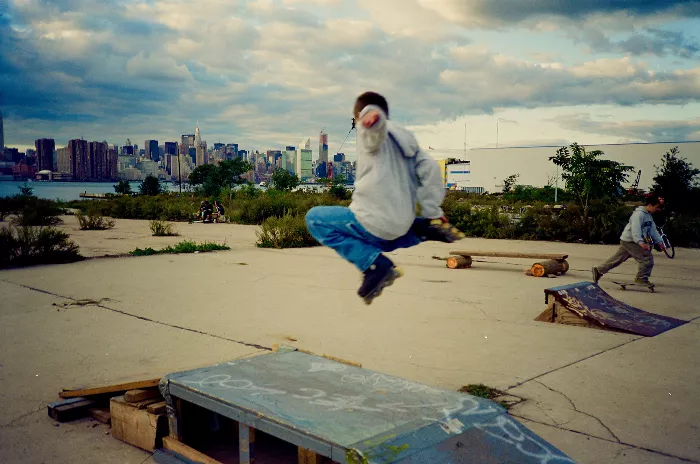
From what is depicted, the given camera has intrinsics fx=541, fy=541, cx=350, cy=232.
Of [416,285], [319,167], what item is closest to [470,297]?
[416,285]

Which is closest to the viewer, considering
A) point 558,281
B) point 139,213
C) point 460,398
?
point 460,398

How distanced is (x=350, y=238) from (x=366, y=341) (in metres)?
4.57

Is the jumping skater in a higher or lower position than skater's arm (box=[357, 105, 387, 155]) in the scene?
lower

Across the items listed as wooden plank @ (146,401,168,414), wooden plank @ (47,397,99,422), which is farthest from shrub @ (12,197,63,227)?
Result: wooden plank @ (146,401,168,414)

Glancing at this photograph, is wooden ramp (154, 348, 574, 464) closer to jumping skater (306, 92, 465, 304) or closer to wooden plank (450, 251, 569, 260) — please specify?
jumping skater (306, 92, 465, 304)

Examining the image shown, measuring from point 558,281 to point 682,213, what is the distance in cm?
1228

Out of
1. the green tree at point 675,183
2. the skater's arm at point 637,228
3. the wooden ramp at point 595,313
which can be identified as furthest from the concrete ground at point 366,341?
the green tree at point 675,183

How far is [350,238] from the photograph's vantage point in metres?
3.64

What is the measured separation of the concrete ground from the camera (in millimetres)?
5012

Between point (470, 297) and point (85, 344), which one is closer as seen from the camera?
point (85, 344)

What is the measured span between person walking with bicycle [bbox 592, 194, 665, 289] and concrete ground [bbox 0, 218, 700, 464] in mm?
635

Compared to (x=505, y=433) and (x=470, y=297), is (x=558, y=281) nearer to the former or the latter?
(x=470, y=297)

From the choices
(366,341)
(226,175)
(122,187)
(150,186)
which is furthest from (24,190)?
(366,341)

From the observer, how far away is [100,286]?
1186cm
